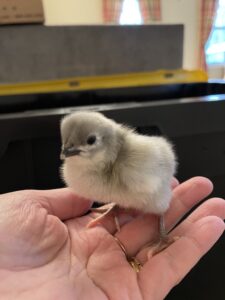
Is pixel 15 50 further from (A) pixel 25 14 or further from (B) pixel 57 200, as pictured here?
(B) pixel 57 200

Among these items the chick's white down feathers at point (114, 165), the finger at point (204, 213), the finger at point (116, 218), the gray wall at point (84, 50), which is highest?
the gray wall at point (84, 50)

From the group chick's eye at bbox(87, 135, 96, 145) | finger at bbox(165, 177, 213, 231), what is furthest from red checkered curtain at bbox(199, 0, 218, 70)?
chick's eye at bbox(87, 135, 96, 145)

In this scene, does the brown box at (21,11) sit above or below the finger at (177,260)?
above

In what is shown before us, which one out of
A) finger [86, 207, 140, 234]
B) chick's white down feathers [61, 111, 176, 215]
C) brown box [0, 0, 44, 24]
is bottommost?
finger [86, 207, 140, 234]

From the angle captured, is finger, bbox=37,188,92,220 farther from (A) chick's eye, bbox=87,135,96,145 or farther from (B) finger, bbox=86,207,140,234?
(A) chick's eye, bbox=87,135,96,145

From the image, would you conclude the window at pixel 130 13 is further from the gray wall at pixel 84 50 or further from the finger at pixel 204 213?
the finger at pixel 204 213

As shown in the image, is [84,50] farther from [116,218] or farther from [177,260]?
[177,260]

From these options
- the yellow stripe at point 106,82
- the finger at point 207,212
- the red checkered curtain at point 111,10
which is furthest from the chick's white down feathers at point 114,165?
the red checkered curtain at point 111,10
